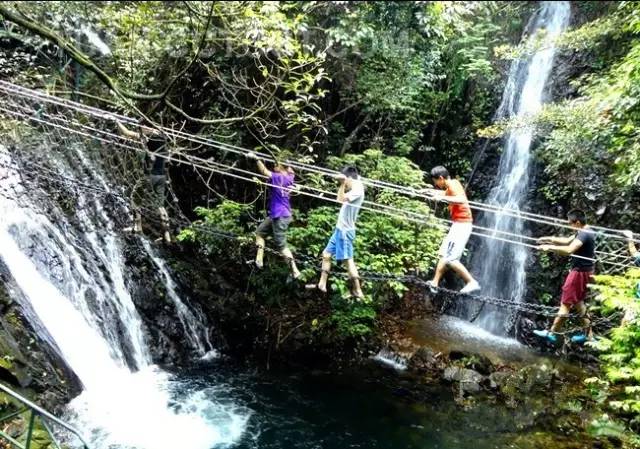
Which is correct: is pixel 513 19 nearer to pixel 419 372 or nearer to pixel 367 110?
pixel 367 110

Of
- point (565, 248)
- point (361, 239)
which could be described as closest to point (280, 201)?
point (361, 239)

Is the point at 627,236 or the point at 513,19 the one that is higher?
the point at 513,19

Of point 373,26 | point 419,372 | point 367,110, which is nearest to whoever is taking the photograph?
point 373,26

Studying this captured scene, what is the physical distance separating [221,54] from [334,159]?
2.80 m

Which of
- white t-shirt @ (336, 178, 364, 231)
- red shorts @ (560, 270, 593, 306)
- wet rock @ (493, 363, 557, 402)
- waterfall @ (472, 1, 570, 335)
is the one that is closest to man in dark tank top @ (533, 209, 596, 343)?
red shorts @ (560, 270, 593, 306)

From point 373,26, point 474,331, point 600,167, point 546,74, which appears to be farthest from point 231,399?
point 546,74

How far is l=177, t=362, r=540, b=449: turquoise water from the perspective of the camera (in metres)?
7.20

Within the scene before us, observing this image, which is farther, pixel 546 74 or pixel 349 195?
pixel 546 74

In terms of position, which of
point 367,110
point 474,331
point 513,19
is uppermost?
point 513,19

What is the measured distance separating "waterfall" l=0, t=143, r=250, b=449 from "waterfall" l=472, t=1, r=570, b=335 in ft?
21.7

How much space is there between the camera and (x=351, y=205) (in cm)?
597

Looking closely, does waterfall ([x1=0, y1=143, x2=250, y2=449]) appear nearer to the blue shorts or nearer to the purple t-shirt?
the blue shorts

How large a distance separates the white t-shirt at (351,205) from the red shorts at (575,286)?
8.61 ft

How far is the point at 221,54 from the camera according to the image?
9.28 m
